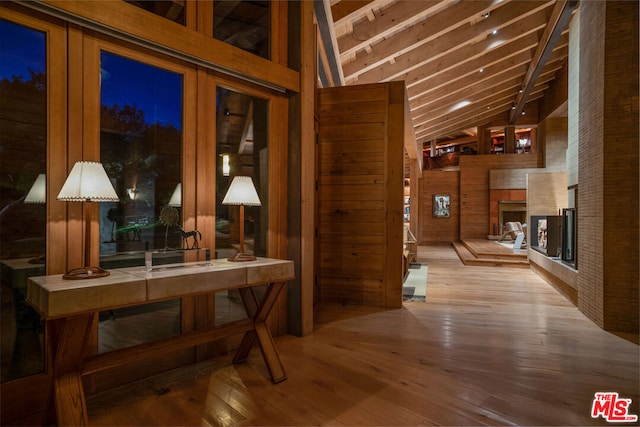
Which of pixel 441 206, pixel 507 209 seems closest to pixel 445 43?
pixel 441 206

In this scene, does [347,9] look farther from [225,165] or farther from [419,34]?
[225,165]

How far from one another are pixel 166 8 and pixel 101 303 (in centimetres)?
198

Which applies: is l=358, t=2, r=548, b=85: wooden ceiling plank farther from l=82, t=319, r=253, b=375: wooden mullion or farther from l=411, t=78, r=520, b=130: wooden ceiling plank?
l=82, t=319, r=253, b=375: wooden mullion

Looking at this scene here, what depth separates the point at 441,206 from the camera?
1362cm

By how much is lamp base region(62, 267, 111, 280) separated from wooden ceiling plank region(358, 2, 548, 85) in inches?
218

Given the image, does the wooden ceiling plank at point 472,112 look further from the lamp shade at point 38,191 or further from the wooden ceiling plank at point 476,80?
the lamp shade at point 38,191

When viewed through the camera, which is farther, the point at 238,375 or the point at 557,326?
the point at 557,326

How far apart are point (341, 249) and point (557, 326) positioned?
2.41m

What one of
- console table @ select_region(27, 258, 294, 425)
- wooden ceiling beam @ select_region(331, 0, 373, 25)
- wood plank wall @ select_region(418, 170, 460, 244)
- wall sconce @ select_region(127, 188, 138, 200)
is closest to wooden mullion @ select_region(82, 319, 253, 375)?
console table @ select_region(27, 258, 294, 425)

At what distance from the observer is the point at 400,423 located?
6.00ft

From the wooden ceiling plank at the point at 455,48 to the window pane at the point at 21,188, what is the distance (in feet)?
16.9

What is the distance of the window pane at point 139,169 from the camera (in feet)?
7.24

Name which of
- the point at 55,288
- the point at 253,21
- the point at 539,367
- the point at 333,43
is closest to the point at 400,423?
the point at 539,367

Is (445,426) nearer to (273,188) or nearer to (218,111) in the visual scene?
(273,188)
